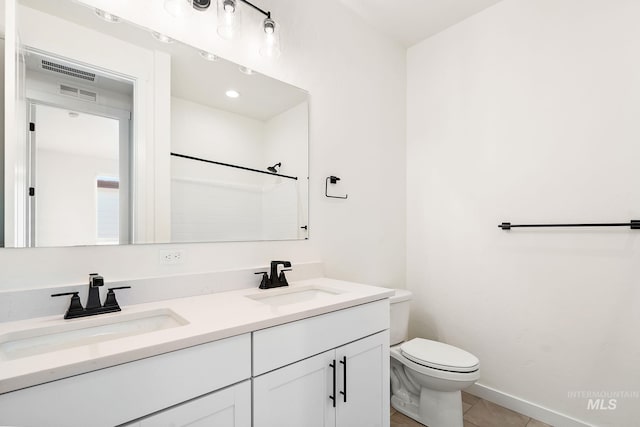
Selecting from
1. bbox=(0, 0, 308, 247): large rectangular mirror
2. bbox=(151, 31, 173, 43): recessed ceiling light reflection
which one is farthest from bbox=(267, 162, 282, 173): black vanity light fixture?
bbox=(151, 31, 173, 43): recessed ceiling light reflection

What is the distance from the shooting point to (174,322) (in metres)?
1.08

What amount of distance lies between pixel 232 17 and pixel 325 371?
162 centimetres

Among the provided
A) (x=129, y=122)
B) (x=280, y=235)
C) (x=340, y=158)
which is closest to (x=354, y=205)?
(x=340, y=158)

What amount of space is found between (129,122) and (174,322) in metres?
0.81

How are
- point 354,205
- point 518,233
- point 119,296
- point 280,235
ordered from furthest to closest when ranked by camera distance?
point 354,205, point 518,233, point 280,235, point 119,296

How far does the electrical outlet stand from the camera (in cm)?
131

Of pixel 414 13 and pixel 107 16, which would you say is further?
pixel 414 13

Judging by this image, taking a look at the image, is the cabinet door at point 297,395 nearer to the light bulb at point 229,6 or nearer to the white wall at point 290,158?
the white wall at point 290,158

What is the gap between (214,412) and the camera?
0.87 m

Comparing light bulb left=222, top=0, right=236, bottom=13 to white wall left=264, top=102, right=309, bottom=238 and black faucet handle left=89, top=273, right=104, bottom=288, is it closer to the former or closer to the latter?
white wall left=264, top=102, right=309, bottom=238

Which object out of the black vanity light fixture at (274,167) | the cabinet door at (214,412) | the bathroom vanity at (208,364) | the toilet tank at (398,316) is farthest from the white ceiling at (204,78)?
the toilet tank at (398,316)

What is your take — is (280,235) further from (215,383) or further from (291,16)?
(291,16)

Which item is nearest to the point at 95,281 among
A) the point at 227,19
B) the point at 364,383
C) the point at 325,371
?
the point at 325,371

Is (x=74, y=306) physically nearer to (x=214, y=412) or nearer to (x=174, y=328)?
(x=174, y=328)
